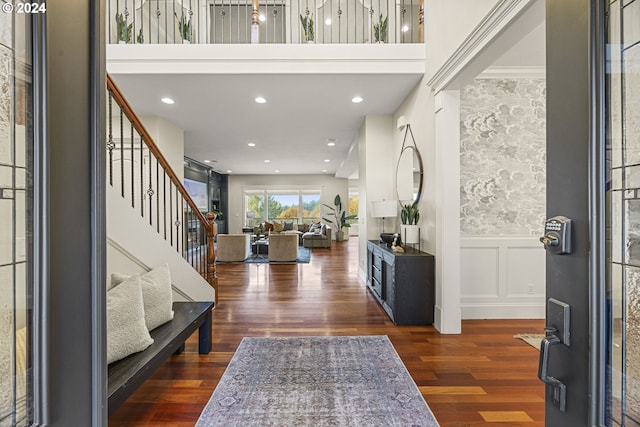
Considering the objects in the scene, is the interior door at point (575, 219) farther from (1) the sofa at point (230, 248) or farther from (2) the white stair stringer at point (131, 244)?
(1) the sofa at point (230, 248)

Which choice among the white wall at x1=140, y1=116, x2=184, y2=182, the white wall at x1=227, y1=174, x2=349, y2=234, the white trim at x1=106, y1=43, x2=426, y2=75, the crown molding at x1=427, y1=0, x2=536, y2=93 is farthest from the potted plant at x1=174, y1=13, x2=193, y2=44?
the white wall at x1=227, y1=174, x2=349, y2=234

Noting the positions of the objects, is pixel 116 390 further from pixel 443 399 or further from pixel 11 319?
pixel 443 399

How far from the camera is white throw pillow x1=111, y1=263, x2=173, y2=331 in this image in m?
2.05

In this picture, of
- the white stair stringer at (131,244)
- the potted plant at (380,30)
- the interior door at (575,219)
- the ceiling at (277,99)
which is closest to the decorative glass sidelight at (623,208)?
the interior door at (575,219)

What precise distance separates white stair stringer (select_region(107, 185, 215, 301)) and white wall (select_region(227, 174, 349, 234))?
9.53 meters

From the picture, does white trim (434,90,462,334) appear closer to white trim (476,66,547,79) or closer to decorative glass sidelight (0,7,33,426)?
white trim (476,66,547,79)

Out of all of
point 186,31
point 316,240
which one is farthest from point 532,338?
point 316,240

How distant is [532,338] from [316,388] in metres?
2.14

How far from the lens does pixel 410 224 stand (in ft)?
11.7

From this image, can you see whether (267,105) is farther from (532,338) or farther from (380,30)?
(532,338)

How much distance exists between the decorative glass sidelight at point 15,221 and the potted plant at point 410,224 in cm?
325

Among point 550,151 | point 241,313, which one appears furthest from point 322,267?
point 550,151

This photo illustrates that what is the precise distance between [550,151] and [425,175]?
104 inches

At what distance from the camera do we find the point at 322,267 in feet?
20.6
